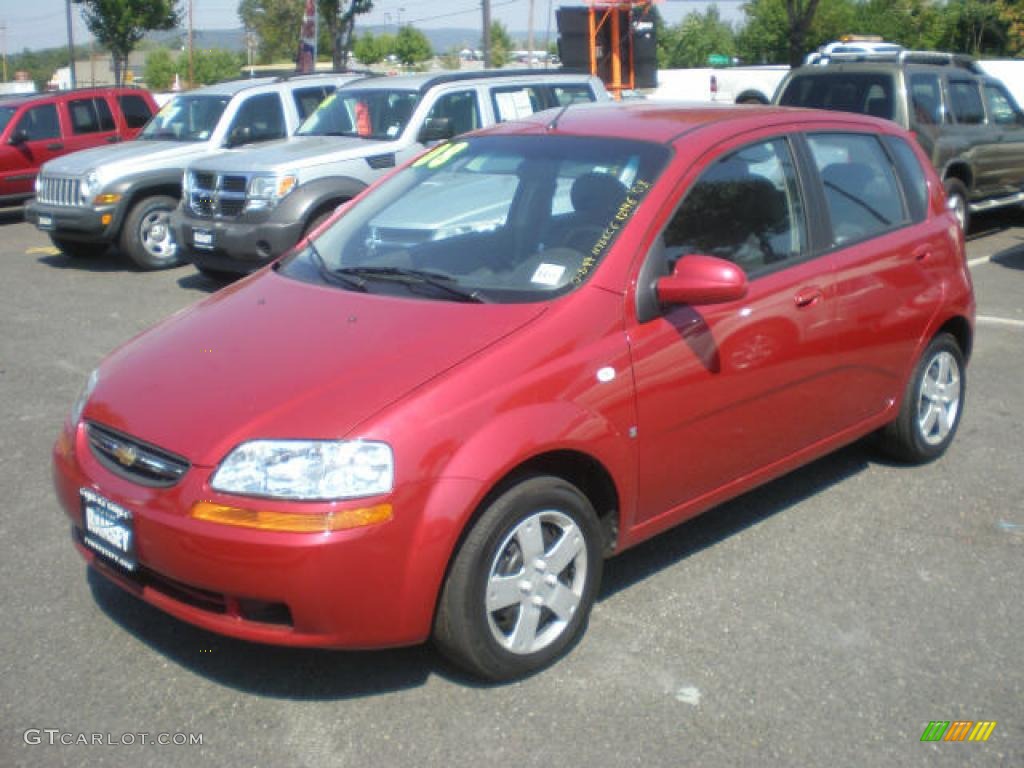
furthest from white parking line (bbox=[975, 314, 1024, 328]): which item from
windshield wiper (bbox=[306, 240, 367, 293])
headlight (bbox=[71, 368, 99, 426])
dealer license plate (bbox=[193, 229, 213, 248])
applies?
headlight (bbox=[71, 368, 99, 426])

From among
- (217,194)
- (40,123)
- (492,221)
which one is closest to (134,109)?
(40,123)

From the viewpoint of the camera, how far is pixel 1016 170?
13.0 metres

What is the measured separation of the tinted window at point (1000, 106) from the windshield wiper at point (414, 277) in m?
10.6

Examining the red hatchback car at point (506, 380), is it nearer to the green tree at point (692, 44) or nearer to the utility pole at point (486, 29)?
the utility pole at point (486, 29)

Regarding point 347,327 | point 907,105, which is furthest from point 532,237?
point 907,105

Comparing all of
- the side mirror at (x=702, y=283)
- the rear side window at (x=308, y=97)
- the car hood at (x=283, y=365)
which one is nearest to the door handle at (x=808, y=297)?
the side mirror at (x=702, y=283)

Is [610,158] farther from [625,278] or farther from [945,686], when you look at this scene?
[945,686]

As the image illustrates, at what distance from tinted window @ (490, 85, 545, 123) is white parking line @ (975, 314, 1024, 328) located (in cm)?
451

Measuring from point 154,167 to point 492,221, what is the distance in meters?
8.65

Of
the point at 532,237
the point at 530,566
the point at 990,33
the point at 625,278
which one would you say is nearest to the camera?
the point at 530,566

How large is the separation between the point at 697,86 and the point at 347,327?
80.2 feet

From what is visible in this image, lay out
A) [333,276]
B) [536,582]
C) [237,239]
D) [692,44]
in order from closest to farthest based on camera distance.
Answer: [536,582] < [333,276] < [237,239] < [692,44]

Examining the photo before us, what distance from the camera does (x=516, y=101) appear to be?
10984 millimetres

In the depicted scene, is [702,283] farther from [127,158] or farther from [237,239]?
[127,158]
